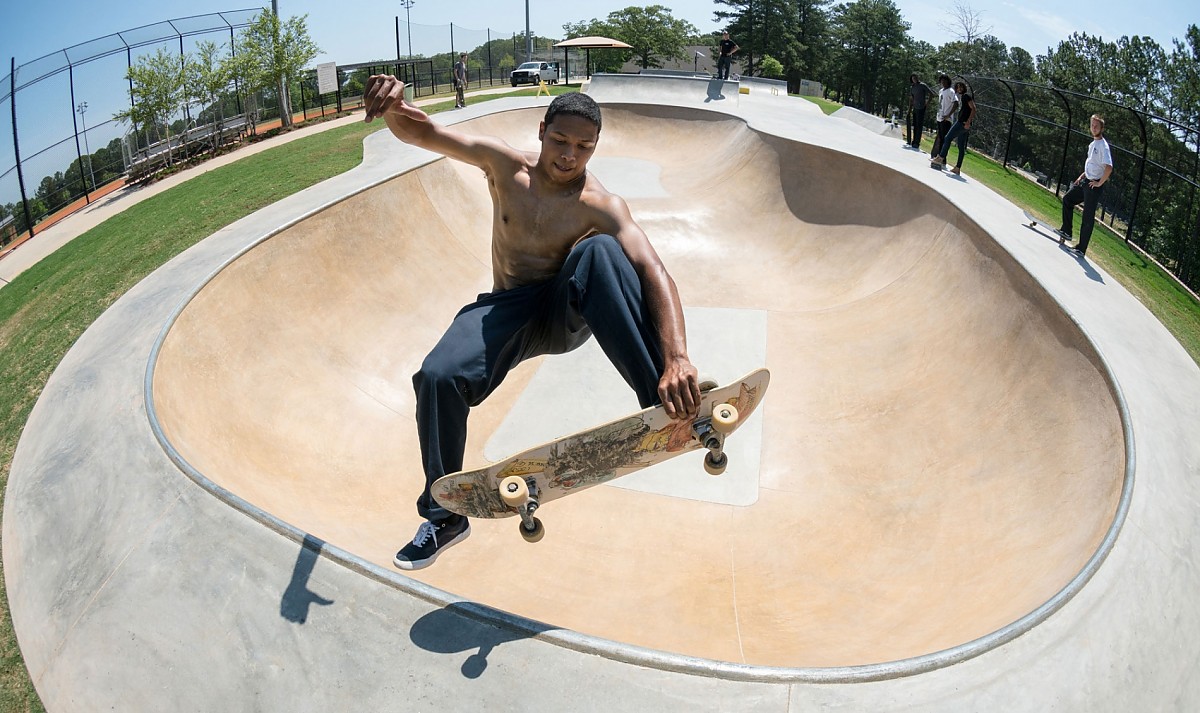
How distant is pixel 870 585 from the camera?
5.70 m

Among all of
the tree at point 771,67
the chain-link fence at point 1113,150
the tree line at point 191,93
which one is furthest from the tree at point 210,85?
the tree at point 771,67

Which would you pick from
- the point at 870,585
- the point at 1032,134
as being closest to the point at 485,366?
the point at 870,585

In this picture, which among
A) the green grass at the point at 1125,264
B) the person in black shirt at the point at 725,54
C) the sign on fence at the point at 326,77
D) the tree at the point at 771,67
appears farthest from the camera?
the tree at the point at 771,67

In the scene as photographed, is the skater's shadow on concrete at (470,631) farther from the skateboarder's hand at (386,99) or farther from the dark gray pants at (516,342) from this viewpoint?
the skateboarder's hand at (386,99)

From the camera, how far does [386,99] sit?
3939 mm

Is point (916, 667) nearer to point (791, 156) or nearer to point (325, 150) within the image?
point (791, 156)

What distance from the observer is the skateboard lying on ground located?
347 cm

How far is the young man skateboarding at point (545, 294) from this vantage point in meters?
3.55

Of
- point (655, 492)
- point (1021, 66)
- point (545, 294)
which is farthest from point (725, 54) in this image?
point (1021, 66)

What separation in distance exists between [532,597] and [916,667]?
2690 mm

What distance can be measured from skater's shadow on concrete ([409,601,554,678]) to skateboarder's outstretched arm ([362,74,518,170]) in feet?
7.92

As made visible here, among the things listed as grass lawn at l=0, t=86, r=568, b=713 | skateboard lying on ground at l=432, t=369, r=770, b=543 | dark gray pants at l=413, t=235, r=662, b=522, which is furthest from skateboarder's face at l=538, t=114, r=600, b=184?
grass lawn at l=0, t=86, r=568, b=713

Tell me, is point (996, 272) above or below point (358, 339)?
above

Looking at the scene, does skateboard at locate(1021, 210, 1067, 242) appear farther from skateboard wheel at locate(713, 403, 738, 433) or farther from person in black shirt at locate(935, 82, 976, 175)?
skateboard wheel at locate(713, 403, 738, 433)
